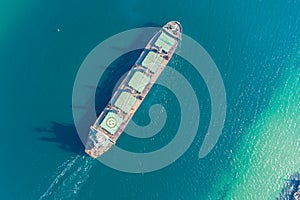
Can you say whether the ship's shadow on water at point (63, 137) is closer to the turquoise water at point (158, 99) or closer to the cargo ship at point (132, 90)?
the turquoise water at point (158, 99)

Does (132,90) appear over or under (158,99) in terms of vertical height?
under

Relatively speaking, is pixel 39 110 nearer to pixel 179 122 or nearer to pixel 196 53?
pixel 179 122

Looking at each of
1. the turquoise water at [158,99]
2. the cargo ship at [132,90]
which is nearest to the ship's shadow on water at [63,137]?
the turquoise water at [158,99]

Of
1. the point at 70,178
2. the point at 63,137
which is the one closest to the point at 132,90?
the point at 63,137

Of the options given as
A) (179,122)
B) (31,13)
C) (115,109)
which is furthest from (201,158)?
(31,13)

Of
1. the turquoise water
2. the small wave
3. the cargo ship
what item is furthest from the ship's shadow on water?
the cargo ship

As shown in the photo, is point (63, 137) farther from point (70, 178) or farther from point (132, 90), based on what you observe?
point (132, 90)

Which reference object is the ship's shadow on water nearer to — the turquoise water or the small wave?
the turquoise water
